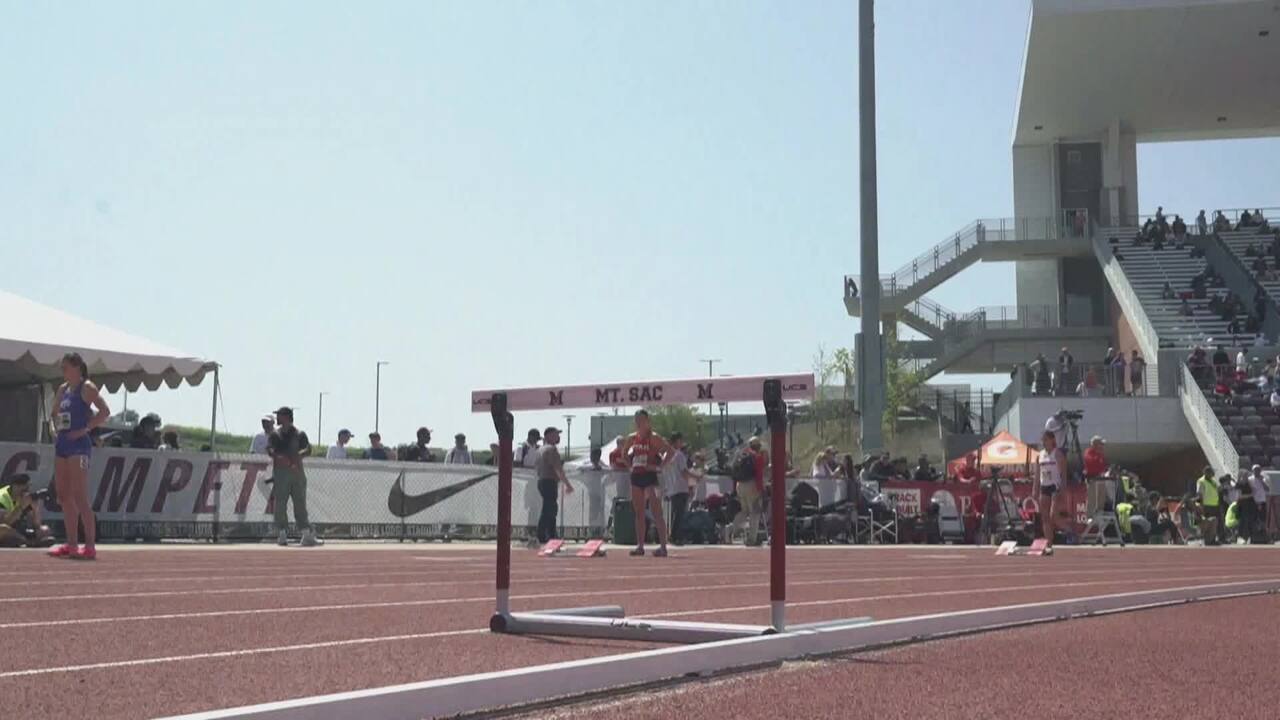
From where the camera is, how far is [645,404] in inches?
314

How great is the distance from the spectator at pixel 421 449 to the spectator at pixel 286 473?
4.99m

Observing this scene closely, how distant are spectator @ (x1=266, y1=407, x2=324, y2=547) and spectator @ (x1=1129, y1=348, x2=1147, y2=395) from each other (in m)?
29.8

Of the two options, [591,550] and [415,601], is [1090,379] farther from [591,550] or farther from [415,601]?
[415,601]

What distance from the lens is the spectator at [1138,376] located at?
43469mm

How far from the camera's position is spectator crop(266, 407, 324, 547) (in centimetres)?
1986

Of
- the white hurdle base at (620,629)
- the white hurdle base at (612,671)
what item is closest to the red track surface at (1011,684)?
the white hurdle base at (612,671)

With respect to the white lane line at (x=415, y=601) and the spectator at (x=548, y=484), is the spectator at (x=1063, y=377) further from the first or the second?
the white lane line at (x=415, y=601)

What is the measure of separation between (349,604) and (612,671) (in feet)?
11.6

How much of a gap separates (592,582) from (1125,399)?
3461 centimetres

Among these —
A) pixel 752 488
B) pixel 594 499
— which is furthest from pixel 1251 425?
pixel 594 499

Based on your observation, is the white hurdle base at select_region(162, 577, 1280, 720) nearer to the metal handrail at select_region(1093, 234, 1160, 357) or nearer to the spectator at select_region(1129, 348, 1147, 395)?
the spectator at select_region(1129, 348, 1147, 395)

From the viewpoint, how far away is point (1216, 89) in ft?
182

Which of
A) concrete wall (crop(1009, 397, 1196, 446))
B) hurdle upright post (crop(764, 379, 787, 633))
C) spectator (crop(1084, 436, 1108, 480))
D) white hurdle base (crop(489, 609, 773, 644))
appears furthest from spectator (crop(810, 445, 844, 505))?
hurdle upright post (crop(764, 379, 787, 633))

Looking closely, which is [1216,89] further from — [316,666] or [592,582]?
[316,666]
